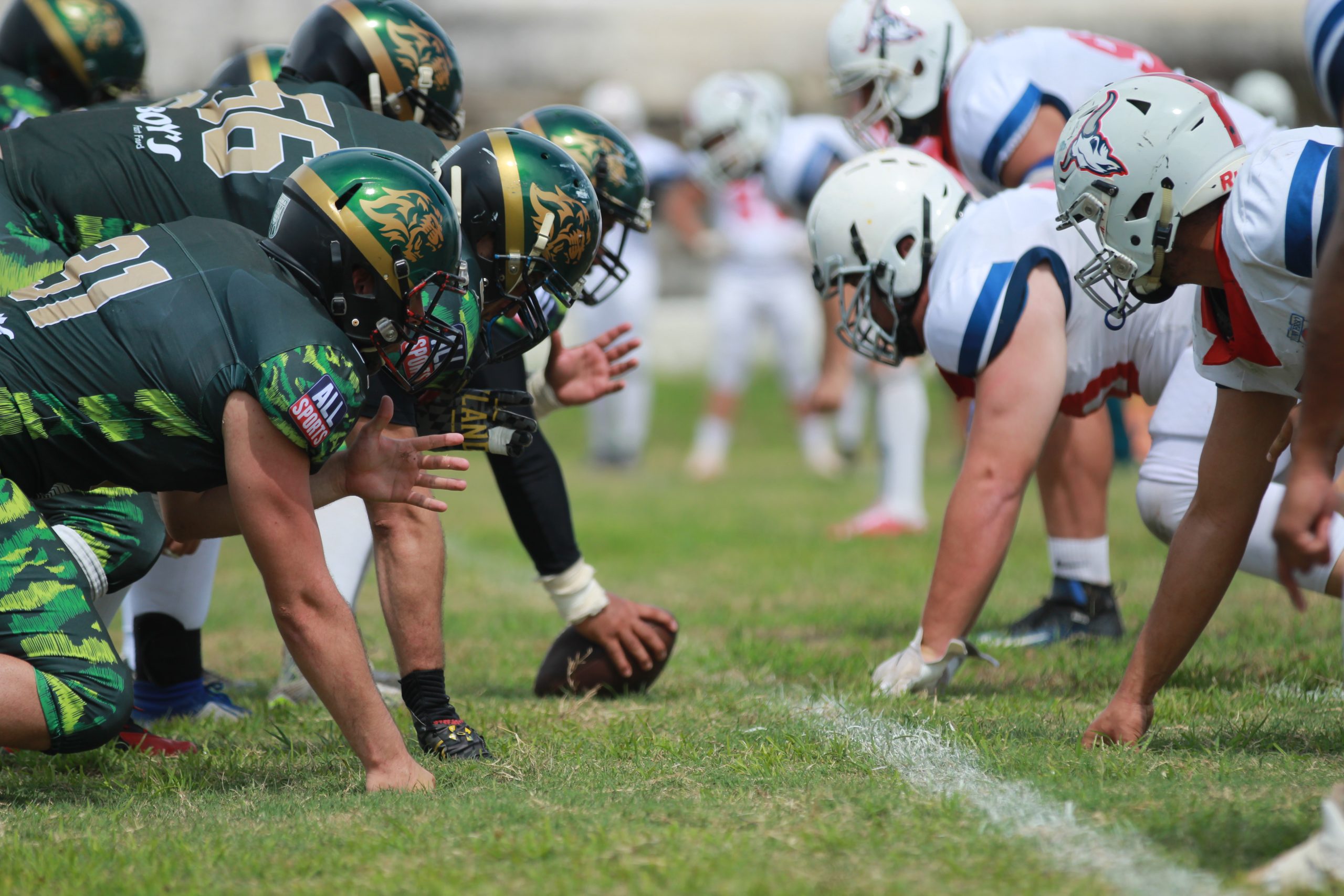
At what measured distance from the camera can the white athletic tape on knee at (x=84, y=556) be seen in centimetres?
316

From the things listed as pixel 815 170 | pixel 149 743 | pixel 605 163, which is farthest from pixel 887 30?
pixel 149 743

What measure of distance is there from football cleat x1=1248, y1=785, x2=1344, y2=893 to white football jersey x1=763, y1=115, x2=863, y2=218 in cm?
552

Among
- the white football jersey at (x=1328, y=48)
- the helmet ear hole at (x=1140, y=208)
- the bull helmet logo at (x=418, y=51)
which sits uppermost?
the white football jersey at (x=1328, y=48)

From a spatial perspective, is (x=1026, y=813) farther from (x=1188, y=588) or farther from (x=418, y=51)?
(x=418, y=51)

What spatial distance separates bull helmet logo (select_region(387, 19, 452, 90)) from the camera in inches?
165

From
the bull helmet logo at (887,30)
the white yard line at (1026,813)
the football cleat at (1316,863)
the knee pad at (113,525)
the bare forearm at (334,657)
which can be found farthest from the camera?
the bull helmet logo at (887,30)

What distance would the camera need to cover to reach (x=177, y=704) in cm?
415

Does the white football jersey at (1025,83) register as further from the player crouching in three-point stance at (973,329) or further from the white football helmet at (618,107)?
the white football helmet at (618,107)

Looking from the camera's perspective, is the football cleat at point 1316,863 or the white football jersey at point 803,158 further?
the white football jersey at point 803,158

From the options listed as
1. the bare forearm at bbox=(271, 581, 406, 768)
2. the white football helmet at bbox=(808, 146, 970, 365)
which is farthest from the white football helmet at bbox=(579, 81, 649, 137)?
the bare forearm at bbox=(271, 581, 406, 768)

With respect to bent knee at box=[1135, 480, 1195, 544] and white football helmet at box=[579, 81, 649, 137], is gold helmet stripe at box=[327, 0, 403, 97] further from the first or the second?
white football helmet at box=[579, 81, 649, 137]

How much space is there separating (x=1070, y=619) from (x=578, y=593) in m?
1.84

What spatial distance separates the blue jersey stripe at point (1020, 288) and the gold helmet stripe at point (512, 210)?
4.24 ft

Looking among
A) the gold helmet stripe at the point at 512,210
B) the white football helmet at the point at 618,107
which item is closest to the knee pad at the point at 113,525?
the gold helmet stripe at the point at 512,210
